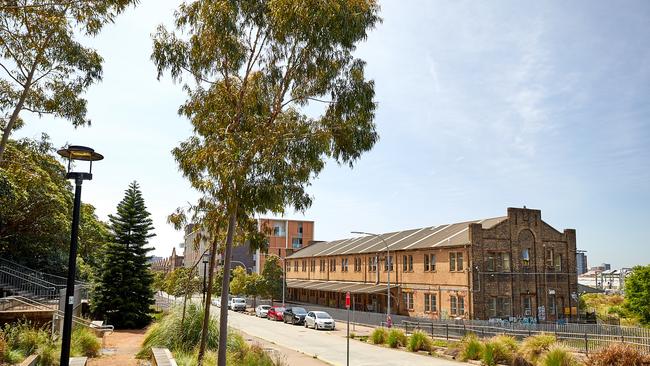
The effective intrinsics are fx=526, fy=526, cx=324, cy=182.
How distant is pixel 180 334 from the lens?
68.6 ft

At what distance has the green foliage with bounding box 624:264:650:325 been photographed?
4259 centimetres

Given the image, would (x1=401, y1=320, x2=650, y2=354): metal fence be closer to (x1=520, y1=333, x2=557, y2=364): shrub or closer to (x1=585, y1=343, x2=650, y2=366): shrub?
(x1=520, y1=333, x2=557, y2=364): shrub

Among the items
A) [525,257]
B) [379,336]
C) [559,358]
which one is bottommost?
[379,336]

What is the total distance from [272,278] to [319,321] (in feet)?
80.3

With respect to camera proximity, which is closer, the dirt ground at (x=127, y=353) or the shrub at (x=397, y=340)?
the dirt ground at (x=127, y=353)

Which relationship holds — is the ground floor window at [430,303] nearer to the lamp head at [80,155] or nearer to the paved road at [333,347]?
the paved road at [333,347]

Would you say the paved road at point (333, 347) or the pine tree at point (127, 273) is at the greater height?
the pine tree at point (127, 273)

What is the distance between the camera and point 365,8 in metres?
15.8

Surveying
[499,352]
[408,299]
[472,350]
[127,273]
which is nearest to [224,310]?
[499,352]

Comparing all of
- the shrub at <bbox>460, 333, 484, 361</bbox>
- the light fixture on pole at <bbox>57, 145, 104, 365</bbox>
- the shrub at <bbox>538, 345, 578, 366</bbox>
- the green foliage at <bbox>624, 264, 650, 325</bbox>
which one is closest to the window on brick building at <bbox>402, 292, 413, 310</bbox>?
the green foliage at <bbox>624, 264, 650, 325</bbox>

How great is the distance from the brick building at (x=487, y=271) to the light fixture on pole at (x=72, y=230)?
2969 centimetres

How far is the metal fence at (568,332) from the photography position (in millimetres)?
23984

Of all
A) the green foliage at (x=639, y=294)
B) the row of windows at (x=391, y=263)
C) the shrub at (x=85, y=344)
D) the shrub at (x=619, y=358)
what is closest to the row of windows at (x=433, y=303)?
the row of windows at (x=391, y=263)

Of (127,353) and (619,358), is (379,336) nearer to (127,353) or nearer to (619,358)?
(127,353)
